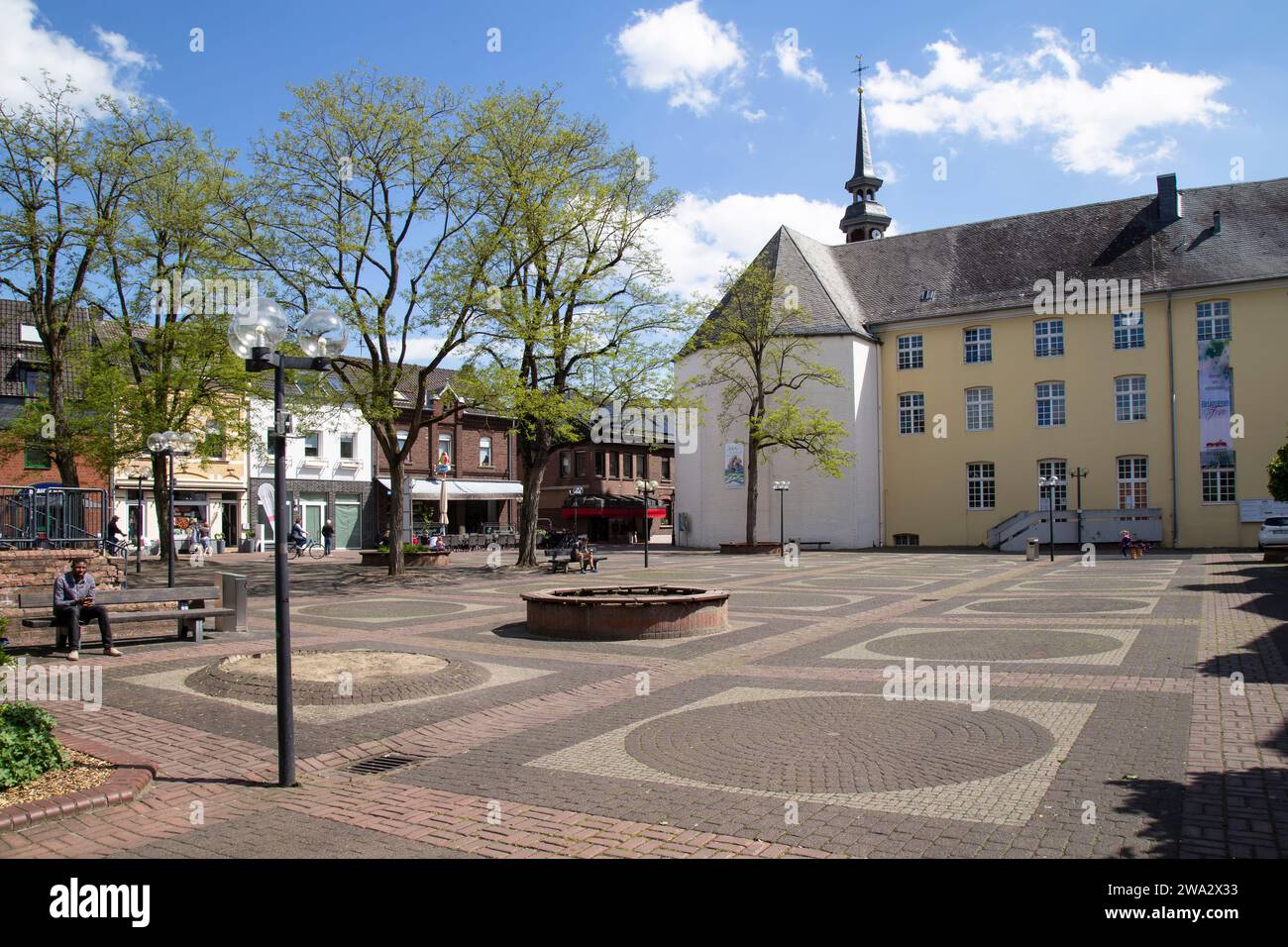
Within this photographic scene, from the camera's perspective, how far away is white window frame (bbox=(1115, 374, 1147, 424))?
44.4 meters

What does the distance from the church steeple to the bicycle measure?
3724 centimetres

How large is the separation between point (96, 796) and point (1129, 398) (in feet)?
156

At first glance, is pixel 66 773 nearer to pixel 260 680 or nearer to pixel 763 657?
pixel 260 680

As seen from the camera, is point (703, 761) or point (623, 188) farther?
point (623, 188)

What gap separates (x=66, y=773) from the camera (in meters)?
6.54

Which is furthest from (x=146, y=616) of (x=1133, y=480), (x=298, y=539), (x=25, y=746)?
(x=1133, y=480)

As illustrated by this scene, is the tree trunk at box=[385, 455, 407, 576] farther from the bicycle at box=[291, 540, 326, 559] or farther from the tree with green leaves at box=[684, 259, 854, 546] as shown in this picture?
the tree with green leaves at box=[684, 259, 854, 546]

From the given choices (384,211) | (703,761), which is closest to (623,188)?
(384,211)

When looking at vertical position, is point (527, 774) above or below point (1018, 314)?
below

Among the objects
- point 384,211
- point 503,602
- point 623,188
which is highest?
point 623,188

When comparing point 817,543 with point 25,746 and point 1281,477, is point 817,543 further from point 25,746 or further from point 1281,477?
point 25,746
